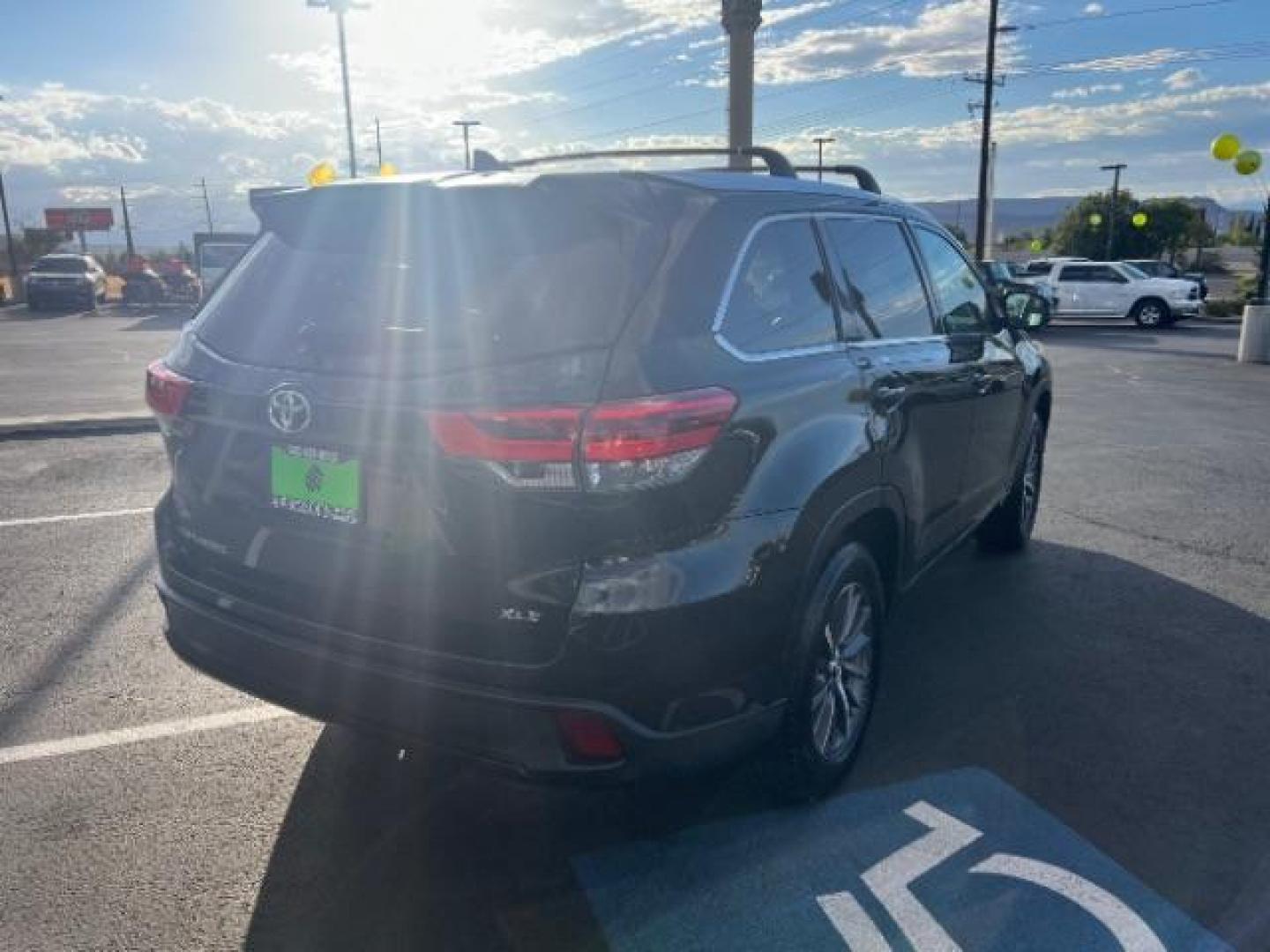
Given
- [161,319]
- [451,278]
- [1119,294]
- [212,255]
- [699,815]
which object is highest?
[451,278]

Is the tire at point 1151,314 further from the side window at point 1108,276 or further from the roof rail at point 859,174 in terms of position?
the roof rail at point 859,174

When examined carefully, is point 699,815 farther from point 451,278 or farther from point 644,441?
point 451,278

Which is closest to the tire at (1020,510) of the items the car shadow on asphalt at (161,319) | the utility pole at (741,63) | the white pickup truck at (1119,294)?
the utility pole at (741,63)

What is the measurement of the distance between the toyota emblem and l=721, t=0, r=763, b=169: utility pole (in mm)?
14875

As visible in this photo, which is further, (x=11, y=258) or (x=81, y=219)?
(x=81, y=219)

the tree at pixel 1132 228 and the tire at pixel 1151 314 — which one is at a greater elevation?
the tree at pixel 1132 228

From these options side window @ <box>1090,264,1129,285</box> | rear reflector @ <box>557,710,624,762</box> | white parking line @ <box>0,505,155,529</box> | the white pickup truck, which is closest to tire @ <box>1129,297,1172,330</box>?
the white pickup truck

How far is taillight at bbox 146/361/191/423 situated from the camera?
9.48 feet

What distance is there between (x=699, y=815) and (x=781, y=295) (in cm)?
156

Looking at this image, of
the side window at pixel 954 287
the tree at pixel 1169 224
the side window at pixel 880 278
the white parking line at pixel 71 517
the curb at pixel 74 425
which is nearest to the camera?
the side window at pixel 880 278

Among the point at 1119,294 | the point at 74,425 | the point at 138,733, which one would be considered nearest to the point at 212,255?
the point at 74,425

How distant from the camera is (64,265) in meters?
33.6

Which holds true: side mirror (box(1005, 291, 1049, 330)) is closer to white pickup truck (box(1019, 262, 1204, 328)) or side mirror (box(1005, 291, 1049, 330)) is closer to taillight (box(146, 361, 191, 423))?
taillight (box(146, 361, 191, 423))

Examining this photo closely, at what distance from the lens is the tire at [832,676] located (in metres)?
2.83
